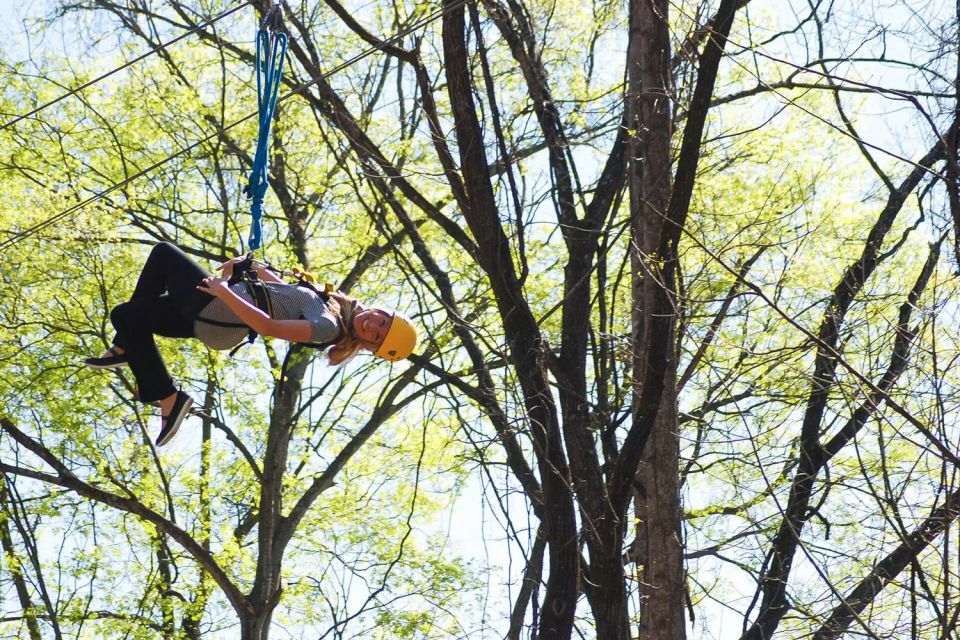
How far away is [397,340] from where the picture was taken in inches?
210

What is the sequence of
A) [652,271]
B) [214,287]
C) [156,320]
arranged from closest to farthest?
[214,287] < [156,320] < [652,271]

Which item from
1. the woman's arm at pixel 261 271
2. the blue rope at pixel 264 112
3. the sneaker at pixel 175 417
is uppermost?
the blue rope at pixel 264 112

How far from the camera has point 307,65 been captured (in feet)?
24.0

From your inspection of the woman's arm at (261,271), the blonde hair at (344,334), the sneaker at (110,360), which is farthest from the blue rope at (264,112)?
the sneaker at (110,360)

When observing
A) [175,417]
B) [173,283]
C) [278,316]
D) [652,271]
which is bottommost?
[175,417]

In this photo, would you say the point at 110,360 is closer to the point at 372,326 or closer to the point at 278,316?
the point at 278,316

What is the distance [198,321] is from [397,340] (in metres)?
0.94

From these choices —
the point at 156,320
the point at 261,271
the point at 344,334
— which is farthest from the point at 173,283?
the point at 344,334

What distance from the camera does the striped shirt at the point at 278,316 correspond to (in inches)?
199

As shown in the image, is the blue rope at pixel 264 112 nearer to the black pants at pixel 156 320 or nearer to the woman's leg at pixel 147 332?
the black pants at pixel 156 320

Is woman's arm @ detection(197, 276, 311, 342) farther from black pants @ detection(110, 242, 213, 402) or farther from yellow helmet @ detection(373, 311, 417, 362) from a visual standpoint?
yellow helmet @ detection(373, 311, 417, 362)

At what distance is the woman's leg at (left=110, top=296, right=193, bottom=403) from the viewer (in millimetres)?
5250

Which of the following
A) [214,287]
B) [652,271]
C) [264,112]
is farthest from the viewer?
[652,271]

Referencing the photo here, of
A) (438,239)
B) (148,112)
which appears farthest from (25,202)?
(438,239)
